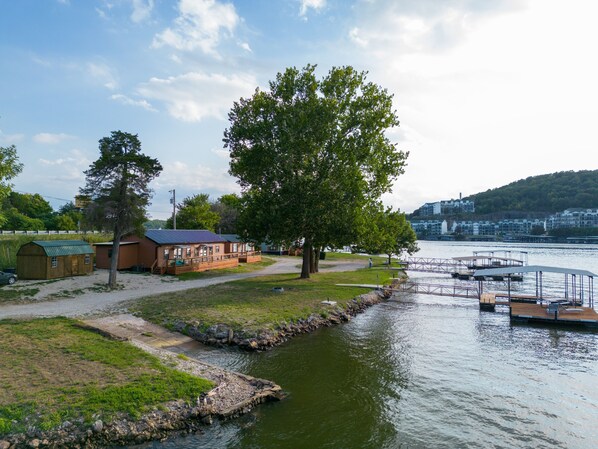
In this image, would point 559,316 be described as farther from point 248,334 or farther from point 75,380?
point 75,380

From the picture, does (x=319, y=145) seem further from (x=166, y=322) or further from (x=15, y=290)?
(x=15, y=290)

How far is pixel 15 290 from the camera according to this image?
2670cm

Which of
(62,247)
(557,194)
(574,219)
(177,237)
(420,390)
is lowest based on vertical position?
(420,390)

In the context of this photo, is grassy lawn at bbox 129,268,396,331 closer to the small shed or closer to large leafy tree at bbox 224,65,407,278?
large leafy tree at bbox 224,65,407,278

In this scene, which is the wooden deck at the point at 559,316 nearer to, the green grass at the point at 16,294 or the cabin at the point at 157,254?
the cabin at the point at 157,254

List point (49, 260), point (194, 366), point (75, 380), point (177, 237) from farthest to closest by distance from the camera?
point (177, 237) → point (49, 260) → point (194, 366) → point (75, 380)

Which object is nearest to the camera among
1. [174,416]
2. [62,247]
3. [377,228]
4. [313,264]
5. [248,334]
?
[174,416]

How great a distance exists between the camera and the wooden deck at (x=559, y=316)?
87.4ft

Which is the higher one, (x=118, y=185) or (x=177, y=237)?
(x=118, y=185)

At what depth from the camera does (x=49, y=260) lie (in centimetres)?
3156

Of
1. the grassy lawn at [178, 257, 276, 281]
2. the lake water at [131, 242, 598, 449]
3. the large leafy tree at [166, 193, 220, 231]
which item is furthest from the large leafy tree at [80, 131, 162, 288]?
the large leafy tree at [166, 193, 220, 231]

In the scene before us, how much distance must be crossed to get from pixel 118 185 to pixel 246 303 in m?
14.4

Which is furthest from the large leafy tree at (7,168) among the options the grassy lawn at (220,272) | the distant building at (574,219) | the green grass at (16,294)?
the distant building at (574,219)

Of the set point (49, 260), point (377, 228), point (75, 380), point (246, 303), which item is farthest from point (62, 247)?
point (377, 228)
